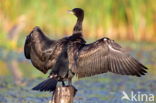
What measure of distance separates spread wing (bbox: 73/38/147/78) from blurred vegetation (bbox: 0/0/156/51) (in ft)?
16.6

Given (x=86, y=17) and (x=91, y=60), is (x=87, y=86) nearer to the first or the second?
(x=91, y=60)

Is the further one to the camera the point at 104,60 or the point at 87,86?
the point at 87,86

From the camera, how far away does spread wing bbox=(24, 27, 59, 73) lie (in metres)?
7.82

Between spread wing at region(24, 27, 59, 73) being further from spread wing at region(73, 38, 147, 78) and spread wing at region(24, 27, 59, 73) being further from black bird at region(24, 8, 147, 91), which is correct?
spread wing at region(73, 38, 147, 78)

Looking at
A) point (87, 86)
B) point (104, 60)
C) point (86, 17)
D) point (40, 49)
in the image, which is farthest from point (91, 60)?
point (86, 17)

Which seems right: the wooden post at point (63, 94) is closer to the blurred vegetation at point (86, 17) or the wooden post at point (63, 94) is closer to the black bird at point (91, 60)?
the black bird at point (91, 60)

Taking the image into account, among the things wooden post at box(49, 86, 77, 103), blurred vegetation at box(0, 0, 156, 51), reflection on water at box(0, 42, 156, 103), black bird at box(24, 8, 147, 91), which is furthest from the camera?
blurred vegetation at box(0, 0, 156, 51)

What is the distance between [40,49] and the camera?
26.1 feet

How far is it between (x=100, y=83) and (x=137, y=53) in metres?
3.10

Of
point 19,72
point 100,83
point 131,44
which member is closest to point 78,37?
point 100,83

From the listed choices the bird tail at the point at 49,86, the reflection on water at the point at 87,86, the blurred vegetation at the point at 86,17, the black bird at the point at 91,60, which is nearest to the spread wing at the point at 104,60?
the black bird at the point at 91,60

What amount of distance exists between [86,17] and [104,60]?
5.77m

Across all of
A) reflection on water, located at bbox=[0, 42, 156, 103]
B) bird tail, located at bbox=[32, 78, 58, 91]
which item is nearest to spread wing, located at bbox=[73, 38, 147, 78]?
bird tail, located at bbox=[32, 78, 58, 91]

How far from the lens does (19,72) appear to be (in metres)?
11.0
